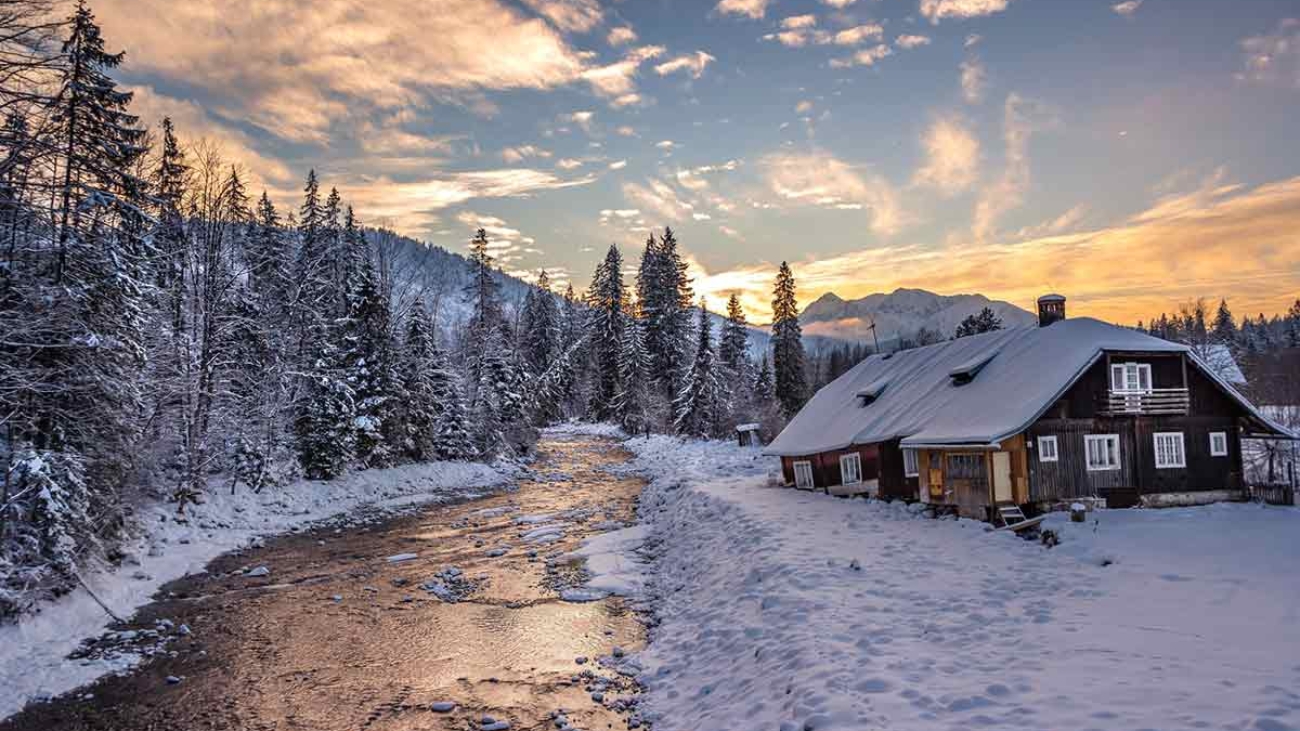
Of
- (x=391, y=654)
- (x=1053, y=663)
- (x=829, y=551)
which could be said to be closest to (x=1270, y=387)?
(x=829, y=551)

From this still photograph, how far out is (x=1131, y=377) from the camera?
2253cm

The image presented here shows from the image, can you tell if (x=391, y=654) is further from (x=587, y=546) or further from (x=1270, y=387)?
(x=1270, y=387)

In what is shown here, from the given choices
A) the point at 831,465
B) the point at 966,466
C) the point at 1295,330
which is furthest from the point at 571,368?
the point at 1295,330

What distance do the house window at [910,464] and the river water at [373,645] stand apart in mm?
12588

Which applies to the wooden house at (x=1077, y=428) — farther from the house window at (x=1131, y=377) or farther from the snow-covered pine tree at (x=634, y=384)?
the snow-covered pine tree at (x=634, y=384)

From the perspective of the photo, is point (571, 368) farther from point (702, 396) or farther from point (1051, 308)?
point (1051, 308)

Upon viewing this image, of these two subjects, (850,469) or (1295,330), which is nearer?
(850,469)

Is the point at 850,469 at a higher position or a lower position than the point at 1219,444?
lower

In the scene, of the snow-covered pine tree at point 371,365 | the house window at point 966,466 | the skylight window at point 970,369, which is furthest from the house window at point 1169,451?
the snow-covered pine tree at point 371,365

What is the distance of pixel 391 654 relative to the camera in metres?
13.3

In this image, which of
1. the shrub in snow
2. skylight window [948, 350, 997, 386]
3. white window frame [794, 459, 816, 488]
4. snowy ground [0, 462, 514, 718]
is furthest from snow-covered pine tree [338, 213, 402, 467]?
skylight window [948, 350, 997, 386]

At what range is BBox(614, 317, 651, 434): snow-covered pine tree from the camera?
215 ft

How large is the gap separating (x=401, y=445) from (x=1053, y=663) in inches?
1389

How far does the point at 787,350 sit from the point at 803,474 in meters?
31.2
